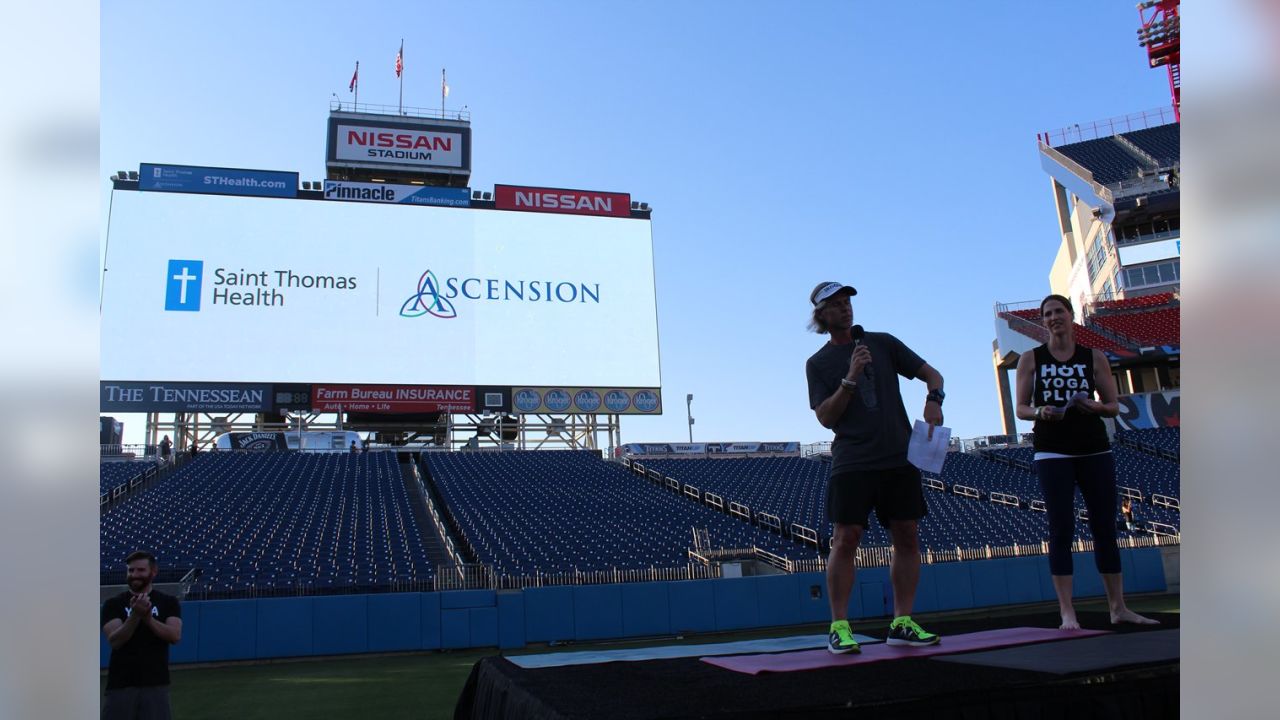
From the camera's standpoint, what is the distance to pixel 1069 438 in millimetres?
3615

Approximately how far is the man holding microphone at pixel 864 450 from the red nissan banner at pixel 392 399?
18.6 meters

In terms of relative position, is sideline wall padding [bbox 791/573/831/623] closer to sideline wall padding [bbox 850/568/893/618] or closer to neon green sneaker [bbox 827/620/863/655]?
sideline wall padding [bbox 850/568/893/618]

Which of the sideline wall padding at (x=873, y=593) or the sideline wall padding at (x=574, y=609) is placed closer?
the sideline wall padding at (x=574, y=609)

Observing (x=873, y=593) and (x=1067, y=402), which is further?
(x=873, y=593)

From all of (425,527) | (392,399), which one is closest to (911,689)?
(425,527)

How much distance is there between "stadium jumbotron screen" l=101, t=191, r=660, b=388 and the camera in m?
19.9

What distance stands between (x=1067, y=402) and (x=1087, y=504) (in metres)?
0.44

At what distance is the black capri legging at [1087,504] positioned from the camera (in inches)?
139

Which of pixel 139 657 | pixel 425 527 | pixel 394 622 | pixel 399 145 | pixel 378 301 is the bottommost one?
pixel 394 622

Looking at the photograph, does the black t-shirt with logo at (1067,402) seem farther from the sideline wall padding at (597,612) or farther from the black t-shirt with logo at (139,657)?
the sideline wall padding at (597,612)

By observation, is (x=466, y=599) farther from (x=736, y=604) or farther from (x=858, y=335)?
(x=858, y=335)

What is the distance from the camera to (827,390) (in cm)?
328

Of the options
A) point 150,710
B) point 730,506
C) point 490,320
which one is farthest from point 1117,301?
point 150,710

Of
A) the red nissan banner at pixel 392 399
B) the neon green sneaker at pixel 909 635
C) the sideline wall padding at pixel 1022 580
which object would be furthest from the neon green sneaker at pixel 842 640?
the red nissan banner at pixel 392 399
